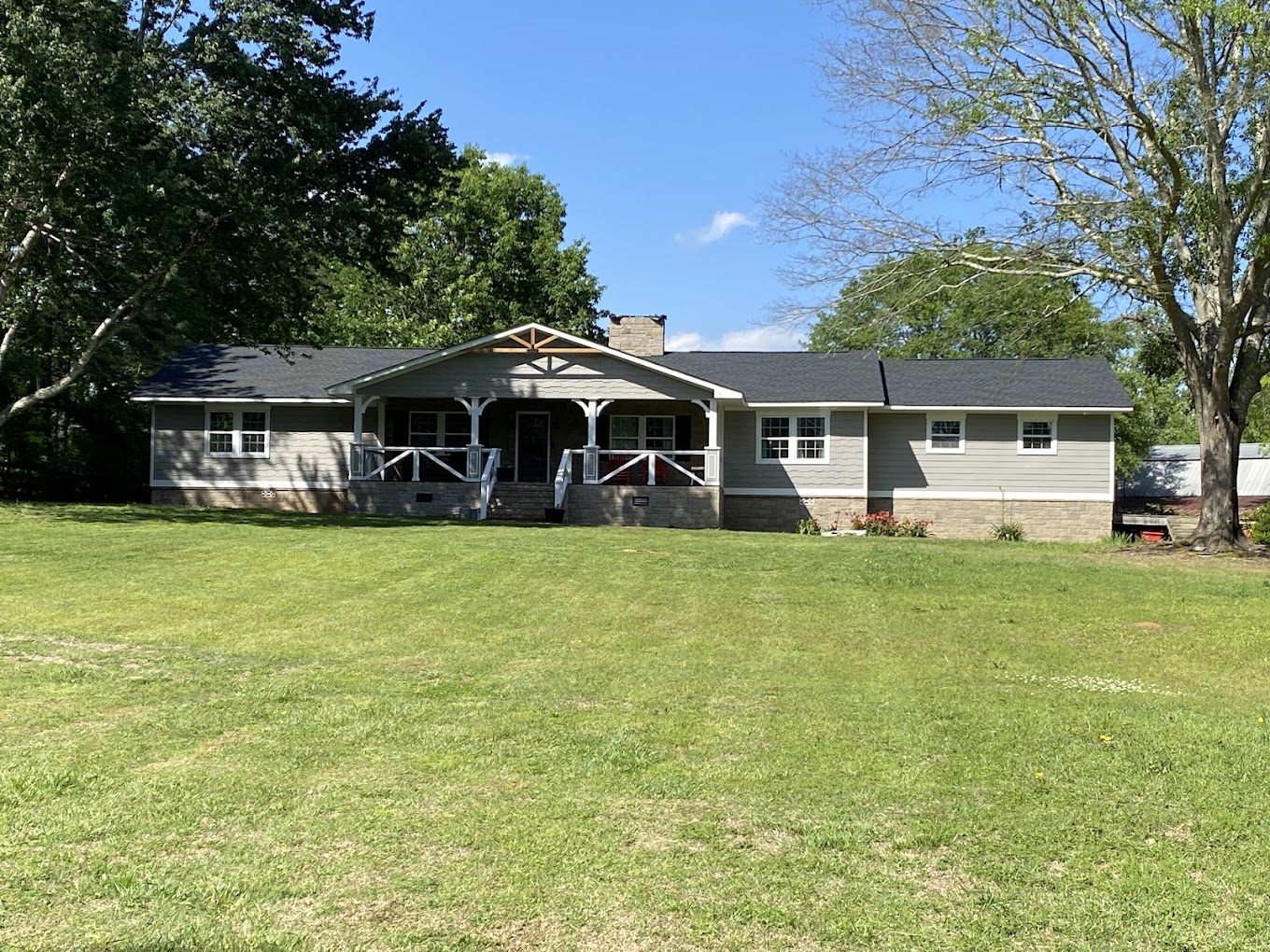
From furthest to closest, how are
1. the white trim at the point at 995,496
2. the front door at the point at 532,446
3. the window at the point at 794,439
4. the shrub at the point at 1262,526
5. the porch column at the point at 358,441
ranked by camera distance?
the front door at the point at 532,446
the window at the point at 794,439
the white trim at the point at 995,496
the porch column at the point at 358,441
the shrub at the point at 1262,526

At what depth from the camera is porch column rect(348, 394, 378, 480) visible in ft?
78.1

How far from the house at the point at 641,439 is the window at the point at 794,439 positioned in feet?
0.15

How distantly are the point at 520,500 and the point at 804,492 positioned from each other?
270 inches

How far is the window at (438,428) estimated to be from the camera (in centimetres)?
→ 2659

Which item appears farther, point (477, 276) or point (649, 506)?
point (477, 276)

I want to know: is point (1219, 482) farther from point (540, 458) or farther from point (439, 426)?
point (439, 426)

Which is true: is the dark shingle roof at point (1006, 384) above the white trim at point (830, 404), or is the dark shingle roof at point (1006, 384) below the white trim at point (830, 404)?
above

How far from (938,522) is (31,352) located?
25.9m

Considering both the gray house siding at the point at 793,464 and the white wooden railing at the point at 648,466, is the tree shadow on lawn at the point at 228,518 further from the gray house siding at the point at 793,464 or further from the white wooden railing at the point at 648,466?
the gray house siding at the point at 793,464

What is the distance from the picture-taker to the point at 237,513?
22344mm

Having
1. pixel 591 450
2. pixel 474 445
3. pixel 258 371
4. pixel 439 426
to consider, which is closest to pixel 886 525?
pixel 591 450

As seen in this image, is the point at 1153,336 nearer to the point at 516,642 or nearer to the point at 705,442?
the point at 705,442

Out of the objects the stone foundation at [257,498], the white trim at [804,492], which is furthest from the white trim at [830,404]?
the stone foundation at [257,498]

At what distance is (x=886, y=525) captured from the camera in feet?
80.3
